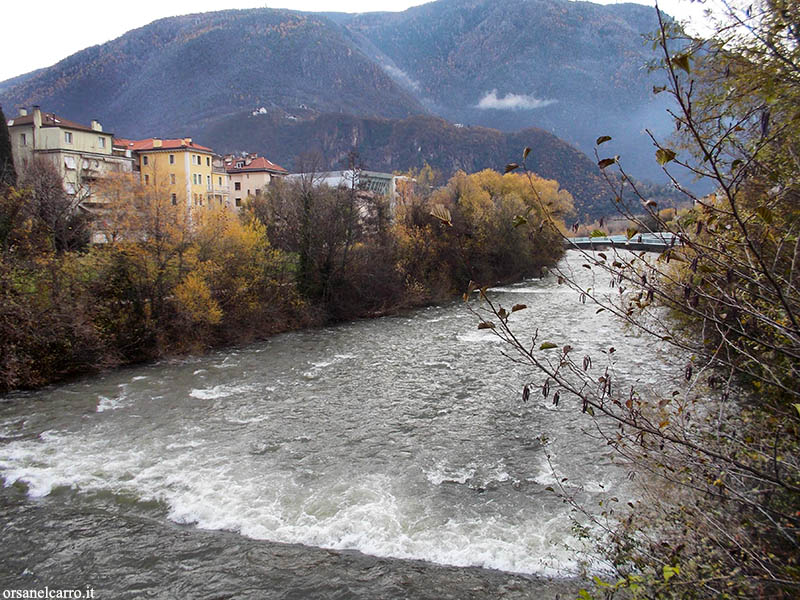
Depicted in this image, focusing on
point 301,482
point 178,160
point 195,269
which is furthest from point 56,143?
point 301,482

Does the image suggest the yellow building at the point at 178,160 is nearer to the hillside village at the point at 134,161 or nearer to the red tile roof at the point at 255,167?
the hillside village at the point at 134,161

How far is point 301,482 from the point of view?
1020 cm

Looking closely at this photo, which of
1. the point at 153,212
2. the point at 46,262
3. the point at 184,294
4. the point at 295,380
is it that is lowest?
the point at 295,380

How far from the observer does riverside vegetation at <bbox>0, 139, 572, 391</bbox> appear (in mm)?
17453

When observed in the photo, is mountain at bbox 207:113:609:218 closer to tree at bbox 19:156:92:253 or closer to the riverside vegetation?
the riverside vegetation

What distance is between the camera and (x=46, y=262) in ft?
57.7

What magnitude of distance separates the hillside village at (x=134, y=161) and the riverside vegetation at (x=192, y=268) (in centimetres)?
397

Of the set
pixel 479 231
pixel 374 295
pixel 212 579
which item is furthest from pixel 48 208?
pixel 479 231

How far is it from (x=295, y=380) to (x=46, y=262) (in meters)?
8.90

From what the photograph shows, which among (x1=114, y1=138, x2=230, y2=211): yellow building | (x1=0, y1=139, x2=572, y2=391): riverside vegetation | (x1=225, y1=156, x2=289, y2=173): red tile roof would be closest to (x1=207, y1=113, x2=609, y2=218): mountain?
(x1=225, y1=156, x2=289, y2=173): red tile roof

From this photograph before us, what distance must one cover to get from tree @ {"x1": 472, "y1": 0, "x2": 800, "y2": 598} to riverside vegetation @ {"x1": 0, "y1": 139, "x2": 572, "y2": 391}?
11.9ft

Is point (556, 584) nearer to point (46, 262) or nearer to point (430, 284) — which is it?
point (46, 262)

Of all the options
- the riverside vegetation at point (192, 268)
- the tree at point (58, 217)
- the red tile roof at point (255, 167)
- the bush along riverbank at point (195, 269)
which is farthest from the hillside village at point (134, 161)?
the tree at point (58, 217)

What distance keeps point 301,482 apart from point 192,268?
47.2 feet
